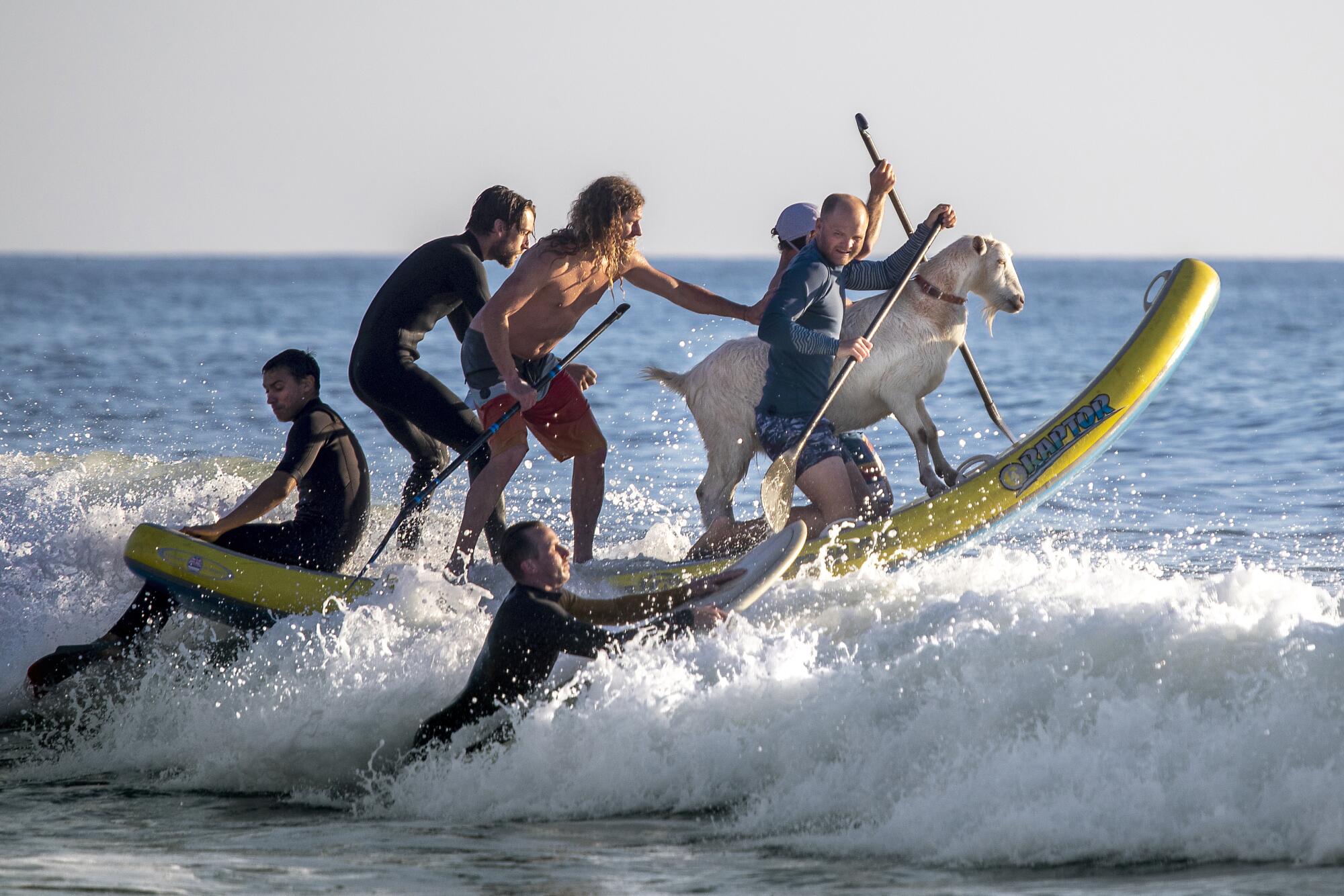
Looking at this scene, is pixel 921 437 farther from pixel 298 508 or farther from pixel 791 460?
pixel 298 508

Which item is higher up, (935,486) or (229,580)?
(935,486)

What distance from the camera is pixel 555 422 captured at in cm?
705

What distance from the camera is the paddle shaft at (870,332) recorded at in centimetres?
669

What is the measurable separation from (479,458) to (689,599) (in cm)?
151

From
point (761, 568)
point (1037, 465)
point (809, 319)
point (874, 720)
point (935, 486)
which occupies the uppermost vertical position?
point (809, 319)

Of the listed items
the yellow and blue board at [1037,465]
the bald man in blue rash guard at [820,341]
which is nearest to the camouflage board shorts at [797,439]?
the bald man in blue rash guard at [820,341]

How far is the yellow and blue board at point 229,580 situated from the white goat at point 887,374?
1667mm

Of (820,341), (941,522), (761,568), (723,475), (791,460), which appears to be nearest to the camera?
(761,568)

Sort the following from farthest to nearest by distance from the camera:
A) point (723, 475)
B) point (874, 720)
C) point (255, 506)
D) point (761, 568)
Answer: point (723, 475)
point (255, 506)
point (761, 568)
point (874, 720)

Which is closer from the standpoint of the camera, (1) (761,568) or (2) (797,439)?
(1) (761,568)

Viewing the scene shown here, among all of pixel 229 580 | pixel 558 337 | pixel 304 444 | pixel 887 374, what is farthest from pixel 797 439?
pixel 229 580

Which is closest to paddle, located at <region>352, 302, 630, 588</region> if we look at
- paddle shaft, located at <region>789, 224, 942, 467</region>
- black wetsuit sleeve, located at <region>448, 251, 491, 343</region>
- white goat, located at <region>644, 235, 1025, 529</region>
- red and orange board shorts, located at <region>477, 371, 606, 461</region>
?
red and orange board shorts, located at <region>477, 371, 606, 461</region>

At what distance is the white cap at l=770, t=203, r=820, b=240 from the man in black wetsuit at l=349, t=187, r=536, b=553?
114 cm

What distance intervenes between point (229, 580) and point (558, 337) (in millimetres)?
1760
